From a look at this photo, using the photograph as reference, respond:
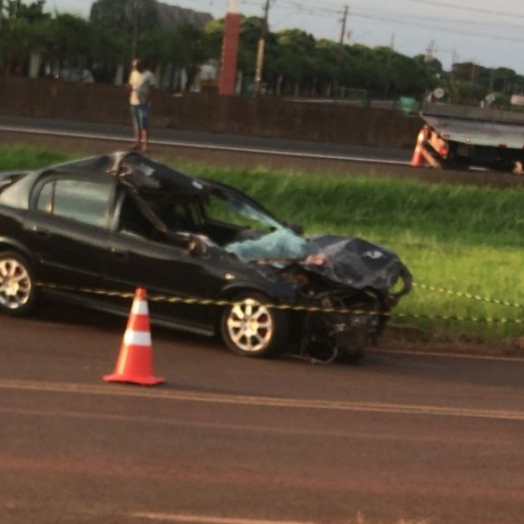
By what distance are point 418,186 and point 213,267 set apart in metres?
16.5

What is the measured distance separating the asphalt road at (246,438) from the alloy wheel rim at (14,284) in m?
0.20

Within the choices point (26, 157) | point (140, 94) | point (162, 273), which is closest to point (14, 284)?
point (162, 273)

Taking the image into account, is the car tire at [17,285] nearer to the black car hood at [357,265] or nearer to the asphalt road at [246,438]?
the asphalt road at [246,438]

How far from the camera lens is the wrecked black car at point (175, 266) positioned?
41.6ft

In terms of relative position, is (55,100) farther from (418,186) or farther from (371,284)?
(371,284)

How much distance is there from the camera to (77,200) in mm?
13664

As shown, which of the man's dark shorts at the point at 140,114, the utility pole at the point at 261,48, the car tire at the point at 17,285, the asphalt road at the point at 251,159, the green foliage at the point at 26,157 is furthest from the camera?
the utility pole at the point at 261,48

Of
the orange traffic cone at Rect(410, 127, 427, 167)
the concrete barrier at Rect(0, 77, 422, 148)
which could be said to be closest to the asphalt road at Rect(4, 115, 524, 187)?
the orange traffic cone at Rect(410, 127, 427, 167)

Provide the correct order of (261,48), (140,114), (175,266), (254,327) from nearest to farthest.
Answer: (254,327) < (175,266) < (140,114) < (261,48)

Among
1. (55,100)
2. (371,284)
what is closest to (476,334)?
(371,284)

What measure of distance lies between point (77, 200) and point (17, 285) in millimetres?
996

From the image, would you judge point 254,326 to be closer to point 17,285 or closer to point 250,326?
point 250,326

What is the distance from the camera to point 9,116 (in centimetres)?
4172

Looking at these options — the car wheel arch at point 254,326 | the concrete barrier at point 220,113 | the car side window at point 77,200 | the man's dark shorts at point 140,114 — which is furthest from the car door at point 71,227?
the concrete barrier at point 220,113
